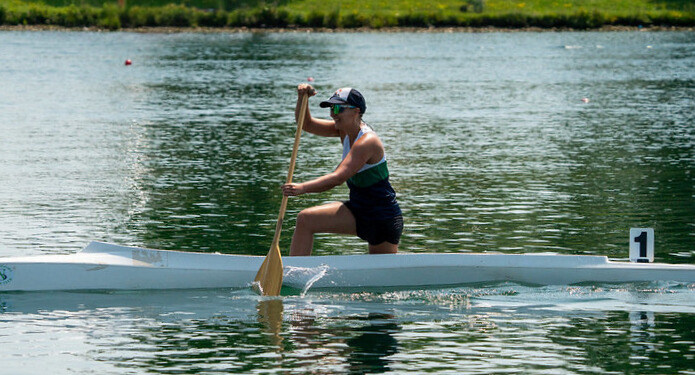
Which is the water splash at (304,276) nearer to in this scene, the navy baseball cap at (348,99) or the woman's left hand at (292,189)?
the woman's left hand at (292,189)

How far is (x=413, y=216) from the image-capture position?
19391mm

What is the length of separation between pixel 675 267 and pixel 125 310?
241 inches

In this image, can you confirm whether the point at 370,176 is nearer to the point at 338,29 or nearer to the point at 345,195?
the point at 345,195

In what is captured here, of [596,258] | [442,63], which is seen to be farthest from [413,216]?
[442,63]

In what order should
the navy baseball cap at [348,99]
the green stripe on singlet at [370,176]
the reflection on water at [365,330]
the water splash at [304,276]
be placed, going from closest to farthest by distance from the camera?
the reflection on water at [365,330], the navy baseball cap at [348,99], the green stripe on singlet at [370,176], the water splash at [304,276]

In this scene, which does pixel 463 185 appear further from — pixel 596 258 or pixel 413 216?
pixel 596 258

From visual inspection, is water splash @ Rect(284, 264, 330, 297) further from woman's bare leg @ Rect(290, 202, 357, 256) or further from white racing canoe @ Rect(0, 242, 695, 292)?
woman's bare leg @ Rect(290, 202, 357, 256)

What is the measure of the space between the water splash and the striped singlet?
2.79 ft

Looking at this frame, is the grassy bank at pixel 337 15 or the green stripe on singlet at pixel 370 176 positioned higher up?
the grassy bank at pixel 337 15

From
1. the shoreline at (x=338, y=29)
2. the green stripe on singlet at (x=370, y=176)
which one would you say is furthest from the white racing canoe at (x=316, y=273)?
the shoreline at (x=338, y=29)

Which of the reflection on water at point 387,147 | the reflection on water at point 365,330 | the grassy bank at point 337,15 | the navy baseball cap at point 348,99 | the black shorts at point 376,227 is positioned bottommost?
the reflection on water at point 365,330

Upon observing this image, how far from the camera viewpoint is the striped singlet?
1338 cm

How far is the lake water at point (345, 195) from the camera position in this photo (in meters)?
11.8

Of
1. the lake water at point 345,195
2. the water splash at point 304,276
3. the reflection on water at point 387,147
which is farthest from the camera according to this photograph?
the reflection on water at point 387,147
